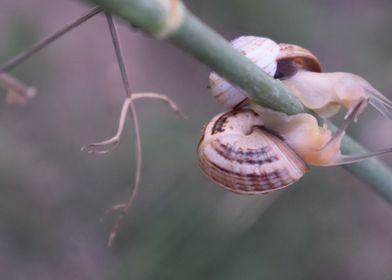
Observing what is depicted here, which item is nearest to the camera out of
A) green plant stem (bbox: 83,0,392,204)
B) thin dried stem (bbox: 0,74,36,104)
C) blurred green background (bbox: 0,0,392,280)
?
green plant stem (bbox: 83,0,392,204)

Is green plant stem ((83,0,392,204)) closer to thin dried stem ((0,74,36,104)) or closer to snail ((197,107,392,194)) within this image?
snail ((197,107,392,194))

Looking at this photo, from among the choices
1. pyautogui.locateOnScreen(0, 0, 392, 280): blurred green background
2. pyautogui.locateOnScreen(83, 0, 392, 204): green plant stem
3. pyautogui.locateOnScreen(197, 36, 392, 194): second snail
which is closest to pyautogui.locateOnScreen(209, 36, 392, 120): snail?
pyautogui.locateOnScreen(197, 36, 392, 194): second snail

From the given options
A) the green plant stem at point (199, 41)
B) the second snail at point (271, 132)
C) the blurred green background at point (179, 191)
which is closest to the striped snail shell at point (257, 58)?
the second snail at point (271, 132)

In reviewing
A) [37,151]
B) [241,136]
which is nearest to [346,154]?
[241,136]

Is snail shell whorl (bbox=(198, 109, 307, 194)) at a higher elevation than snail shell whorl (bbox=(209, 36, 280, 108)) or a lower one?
lower

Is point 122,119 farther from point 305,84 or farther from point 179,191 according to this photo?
point 179,191

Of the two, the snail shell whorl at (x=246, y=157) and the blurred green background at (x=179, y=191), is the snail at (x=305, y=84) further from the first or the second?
the blurred green background at (x=179, y=191)

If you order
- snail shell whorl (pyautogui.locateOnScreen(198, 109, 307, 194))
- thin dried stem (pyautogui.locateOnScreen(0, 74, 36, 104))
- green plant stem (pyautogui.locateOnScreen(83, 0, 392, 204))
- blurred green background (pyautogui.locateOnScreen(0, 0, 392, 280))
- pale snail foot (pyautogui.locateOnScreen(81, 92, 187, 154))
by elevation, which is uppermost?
green plant stem (pyautogui.locateOnScreen(83, 0, 392, 204))
